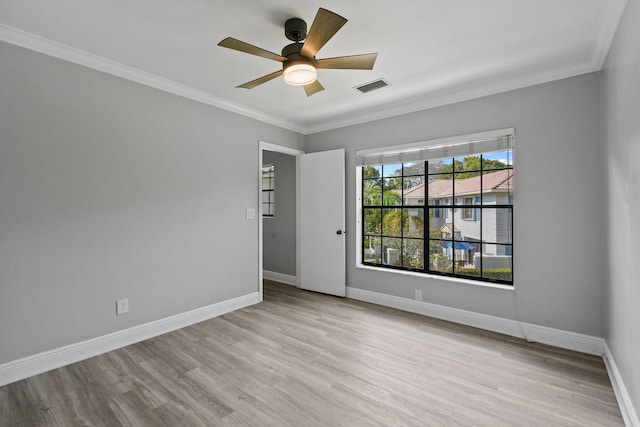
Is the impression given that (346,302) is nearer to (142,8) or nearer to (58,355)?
(58,355)

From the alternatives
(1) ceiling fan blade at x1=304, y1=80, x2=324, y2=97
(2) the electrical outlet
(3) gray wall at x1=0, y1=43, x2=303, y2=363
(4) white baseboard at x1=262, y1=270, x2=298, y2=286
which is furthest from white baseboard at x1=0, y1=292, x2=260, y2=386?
(1) ceiling fan blade at x1=304, y1=80, x2=324, y2=97

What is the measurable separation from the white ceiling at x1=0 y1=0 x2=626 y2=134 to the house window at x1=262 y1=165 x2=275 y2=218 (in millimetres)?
2327

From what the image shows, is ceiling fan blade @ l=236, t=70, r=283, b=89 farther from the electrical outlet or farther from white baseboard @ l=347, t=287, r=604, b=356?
white baseboard @ l=347, t=287, r=604, b=356

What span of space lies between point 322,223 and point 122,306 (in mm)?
2617

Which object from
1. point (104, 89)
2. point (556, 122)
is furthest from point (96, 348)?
point (556, 122)

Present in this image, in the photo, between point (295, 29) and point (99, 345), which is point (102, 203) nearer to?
point (99, 345)

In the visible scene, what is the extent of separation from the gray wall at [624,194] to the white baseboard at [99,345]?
11.6ft

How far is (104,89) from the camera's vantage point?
272 cm

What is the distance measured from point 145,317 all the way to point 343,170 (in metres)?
2.92

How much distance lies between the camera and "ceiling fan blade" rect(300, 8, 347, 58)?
1638mm

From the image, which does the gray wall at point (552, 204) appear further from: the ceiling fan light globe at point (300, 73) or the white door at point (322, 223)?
the ceiling fan light globe at point (300, 73)

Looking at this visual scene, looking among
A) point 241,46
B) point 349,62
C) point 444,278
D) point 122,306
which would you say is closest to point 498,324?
point 444,278

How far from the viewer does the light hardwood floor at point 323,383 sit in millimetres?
1866

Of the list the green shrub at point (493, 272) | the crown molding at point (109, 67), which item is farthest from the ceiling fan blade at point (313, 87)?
the green shrub at point (493, 272)
